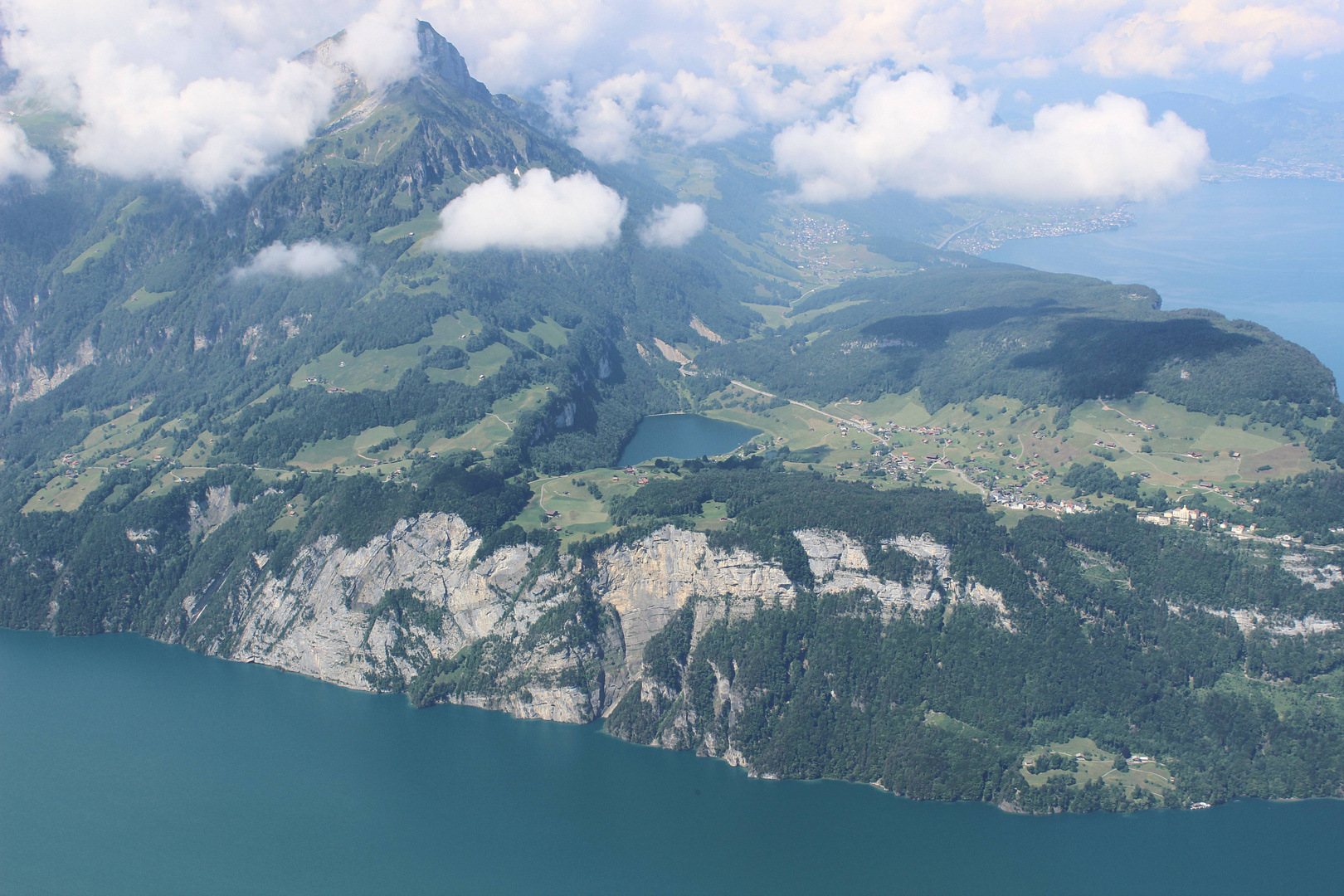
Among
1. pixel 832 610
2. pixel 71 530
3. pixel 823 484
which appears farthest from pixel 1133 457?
pixel 71 530

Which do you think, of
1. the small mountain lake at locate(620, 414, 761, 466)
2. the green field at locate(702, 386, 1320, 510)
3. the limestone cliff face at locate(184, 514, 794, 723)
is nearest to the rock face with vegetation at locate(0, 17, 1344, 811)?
the limestone cliff face at locate(184, 514, 794, 723)

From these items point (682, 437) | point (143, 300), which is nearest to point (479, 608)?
point (682, 437)

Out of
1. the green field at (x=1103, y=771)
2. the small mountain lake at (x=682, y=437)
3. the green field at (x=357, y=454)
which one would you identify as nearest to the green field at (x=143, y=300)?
the green field at (x=357, y=454)

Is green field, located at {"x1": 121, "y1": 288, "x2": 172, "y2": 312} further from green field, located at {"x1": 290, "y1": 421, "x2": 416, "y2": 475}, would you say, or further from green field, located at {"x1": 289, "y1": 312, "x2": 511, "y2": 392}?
green field, located at {"x1": 290, "y1": 421, "x2": 416, "y2": 475}

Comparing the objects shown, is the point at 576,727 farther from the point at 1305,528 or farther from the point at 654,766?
the point at 1305,528

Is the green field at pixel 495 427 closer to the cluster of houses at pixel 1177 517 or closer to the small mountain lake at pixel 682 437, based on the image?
the small mountain lake at pixel 682 437

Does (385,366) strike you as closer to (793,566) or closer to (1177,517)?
(793,566)
